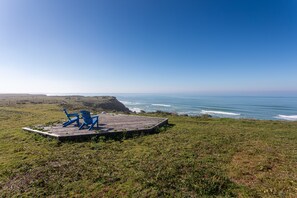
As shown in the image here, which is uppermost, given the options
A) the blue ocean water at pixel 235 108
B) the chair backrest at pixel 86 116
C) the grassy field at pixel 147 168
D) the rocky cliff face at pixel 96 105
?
the chair backrest at pixel 86 116

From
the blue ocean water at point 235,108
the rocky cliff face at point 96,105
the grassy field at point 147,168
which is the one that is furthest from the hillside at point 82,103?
the grassy field at point 147,168

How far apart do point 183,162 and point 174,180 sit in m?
1.15

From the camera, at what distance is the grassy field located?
12.4 feet

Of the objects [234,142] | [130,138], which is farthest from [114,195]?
[234,142]

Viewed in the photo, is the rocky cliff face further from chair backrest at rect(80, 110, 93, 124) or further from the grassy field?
the grassy field

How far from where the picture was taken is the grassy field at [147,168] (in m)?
3.77

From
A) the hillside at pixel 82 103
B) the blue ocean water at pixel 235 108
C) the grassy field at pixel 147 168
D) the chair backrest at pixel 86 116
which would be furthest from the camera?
the blue ocean water at pixel 235 108

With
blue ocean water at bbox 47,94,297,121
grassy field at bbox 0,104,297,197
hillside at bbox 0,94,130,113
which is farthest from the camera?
blue ocean water at bbox 47,94,297,121

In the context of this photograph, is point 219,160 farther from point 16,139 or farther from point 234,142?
point 16,139

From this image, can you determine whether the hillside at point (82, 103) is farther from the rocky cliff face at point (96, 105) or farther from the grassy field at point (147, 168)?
the grassy field at point (147, 168)

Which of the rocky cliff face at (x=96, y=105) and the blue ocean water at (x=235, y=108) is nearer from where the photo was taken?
the rocky cliff face at (x=96, y=105)

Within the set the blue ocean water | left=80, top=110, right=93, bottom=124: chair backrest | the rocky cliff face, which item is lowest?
the blue ocean water

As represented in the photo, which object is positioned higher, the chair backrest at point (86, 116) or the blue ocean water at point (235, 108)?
the chair backrest at point (86, 116)

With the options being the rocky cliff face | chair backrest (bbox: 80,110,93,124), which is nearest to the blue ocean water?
the rocky cliff face
